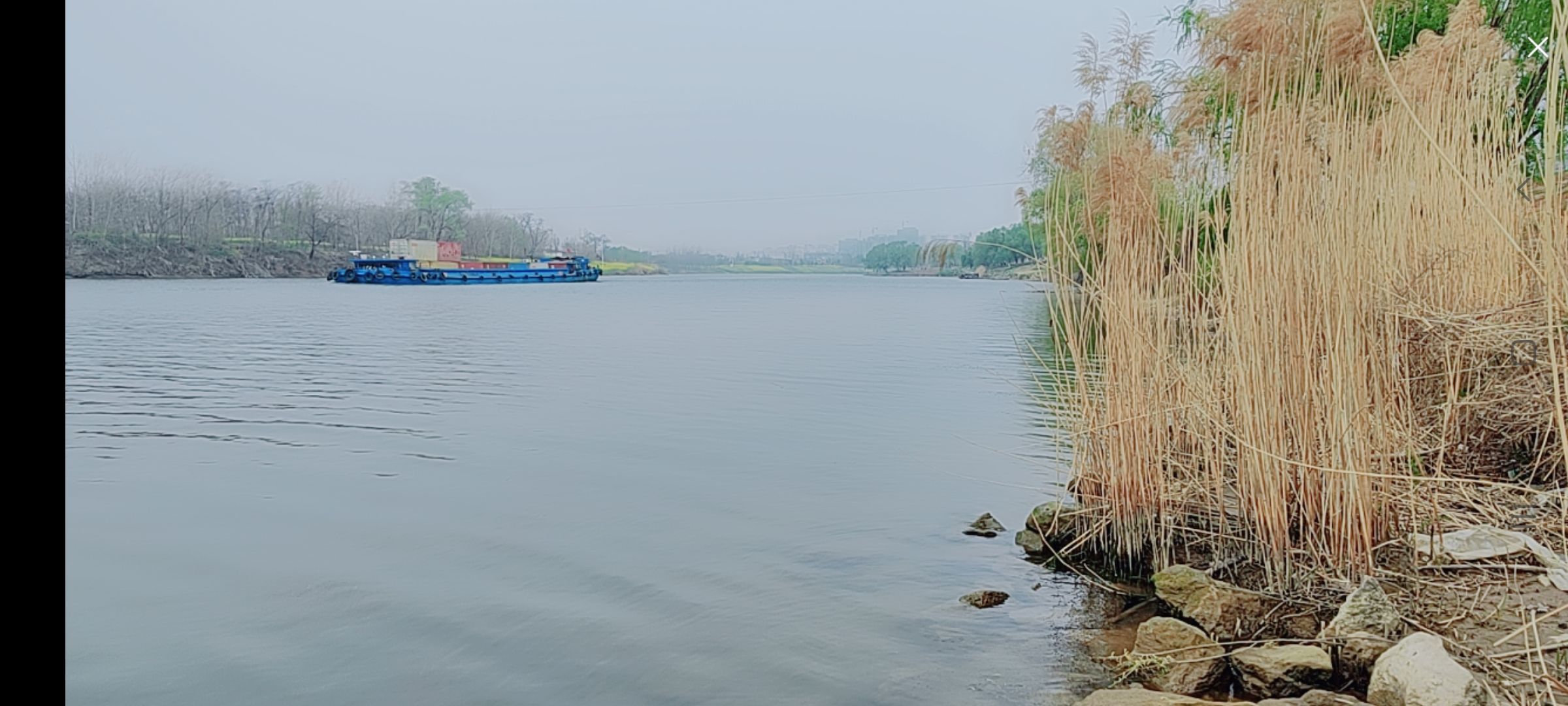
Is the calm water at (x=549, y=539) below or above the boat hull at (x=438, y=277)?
below

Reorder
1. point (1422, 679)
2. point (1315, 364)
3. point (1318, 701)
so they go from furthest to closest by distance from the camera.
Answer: point (1315, 364) < point (1318, 701) < point (1422, 679)

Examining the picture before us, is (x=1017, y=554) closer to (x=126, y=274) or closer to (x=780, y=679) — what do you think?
(x=780, y=679)

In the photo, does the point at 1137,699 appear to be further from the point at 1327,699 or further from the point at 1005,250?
the point at 1005,250

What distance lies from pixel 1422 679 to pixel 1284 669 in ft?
1.34

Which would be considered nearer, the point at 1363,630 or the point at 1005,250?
the point at 1363,630

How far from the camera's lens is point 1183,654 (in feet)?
9.96

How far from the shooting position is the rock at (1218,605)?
3.19 meters

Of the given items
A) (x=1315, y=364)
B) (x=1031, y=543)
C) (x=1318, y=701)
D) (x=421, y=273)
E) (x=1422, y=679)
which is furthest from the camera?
(x=421, y=273)

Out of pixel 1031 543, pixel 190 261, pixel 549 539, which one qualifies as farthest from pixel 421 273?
pixel 1031 543

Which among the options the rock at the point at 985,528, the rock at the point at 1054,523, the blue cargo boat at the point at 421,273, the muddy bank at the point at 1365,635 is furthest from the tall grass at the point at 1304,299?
the blue cargo boat at the point at 421,273

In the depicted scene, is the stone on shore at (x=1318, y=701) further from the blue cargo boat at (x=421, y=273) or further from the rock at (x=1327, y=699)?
the blue cargo boat at (x=421, y=273)

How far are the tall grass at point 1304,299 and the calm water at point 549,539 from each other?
2.22ft

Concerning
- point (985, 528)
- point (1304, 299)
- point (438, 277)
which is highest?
point (438, 277)

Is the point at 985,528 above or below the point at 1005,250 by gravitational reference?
below
